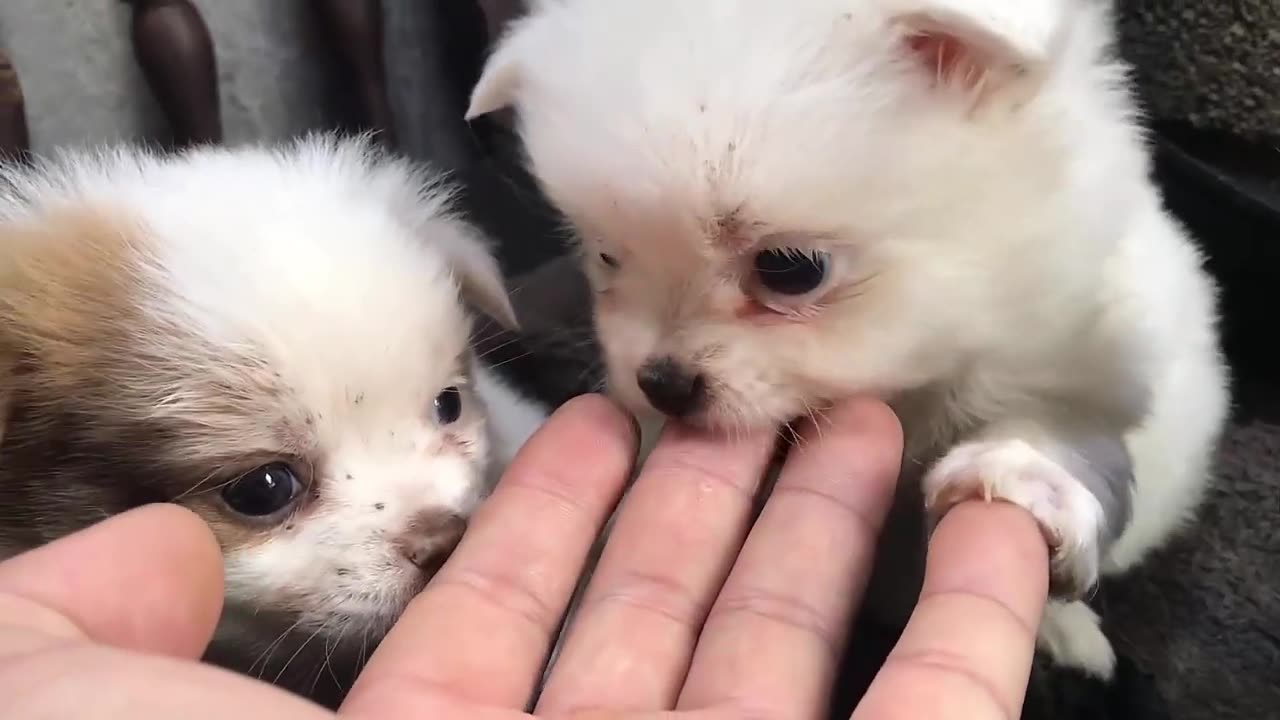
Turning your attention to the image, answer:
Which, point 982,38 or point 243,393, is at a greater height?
point 982,38

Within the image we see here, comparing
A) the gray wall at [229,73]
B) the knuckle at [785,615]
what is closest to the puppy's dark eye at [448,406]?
the knuckle at [785,615]

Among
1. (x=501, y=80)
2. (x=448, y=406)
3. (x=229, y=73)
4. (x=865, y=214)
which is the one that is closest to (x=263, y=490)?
(x=448, y=406)

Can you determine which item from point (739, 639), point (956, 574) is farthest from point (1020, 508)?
point (739, 639)

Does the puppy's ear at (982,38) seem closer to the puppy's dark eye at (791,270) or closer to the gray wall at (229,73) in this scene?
the puppy's dark eye at (791,270)

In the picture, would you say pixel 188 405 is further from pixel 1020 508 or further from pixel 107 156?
pixel 1020 508

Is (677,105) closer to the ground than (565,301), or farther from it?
farther from it

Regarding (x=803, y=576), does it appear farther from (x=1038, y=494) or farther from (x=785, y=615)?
(x=1038, y=494)
